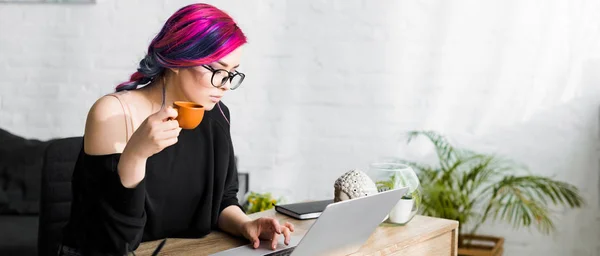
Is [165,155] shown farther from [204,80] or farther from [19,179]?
[19,179]

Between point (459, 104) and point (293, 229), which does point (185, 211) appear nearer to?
point (293, 229)

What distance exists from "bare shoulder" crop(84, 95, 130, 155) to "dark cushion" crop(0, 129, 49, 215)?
1.75 metres

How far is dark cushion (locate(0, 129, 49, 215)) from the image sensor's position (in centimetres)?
308

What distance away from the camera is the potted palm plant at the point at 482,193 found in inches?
119

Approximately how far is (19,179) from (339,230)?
2120 millimetres

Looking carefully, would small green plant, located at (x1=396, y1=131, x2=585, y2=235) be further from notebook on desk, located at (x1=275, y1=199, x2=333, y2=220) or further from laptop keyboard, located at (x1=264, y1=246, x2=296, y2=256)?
laptop keyboard, located at (x1=264, y1=246, x2=296, y2=256)

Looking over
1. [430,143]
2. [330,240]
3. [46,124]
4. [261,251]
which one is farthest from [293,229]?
[46,124]

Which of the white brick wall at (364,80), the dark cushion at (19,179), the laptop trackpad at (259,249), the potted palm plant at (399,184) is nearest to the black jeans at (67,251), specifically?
the laptop trackpad at (259,249)

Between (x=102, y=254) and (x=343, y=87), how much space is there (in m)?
2.06

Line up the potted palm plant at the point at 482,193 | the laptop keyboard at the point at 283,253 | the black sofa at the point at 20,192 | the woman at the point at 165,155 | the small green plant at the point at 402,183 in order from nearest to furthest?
1. the woman at the point at 165,155
2. the laptop keyboard at the point at 283,253
3. the small green plant at the point at 402,183
4. the black sofa at the point at 20,192
5. the potted palm plant at the point at 482,193

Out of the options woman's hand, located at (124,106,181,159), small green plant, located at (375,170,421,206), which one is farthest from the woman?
small green plant, located at (375,170,421,206)

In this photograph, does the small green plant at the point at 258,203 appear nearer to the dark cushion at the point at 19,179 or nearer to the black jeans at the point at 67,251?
the dark cushion at the point at 19,179

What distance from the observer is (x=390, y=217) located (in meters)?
1.79

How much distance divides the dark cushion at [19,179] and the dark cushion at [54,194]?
45.0 inches
